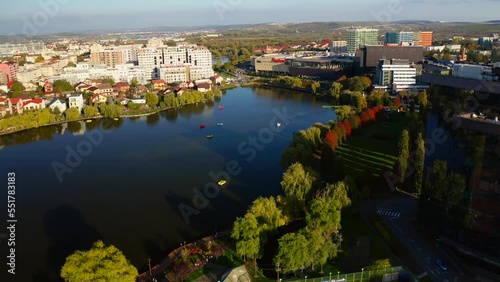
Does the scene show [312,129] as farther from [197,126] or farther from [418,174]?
[197,126]

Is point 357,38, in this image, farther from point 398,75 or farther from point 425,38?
point 398,75

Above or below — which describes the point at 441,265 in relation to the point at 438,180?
below

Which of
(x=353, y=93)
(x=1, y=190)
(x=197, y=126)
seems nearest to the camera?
(x=1, y=190)

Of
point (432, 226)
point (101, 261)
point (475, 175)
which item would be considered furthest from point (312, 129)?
point (101, 261)

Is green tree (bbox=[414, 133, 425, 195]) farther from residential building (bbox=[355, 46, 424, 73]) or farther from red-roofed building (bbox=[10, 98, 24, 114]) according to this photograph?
residential building (bbox=[355, 46, 424, 73])

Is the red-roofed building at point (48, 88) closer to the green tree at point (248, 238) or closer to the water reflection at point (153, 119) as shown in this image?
the water reflection at point (153, 119)

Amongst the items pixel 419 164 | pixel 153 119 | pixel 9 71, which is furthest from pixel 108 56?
pixel 419 164

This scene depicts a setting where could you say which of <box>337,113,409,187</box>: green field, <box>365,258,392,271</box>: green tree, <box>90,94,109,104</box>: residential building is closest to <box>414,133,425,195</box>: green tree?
<box>337,113,409,187</box>: green field
